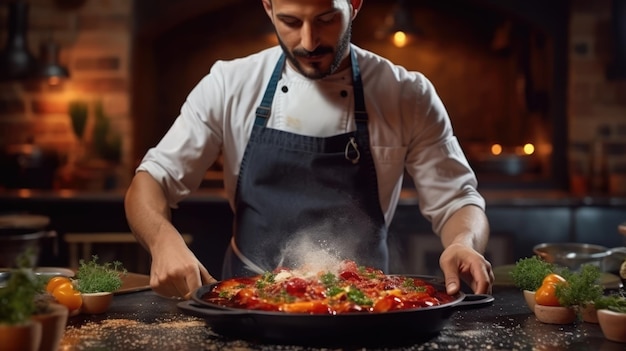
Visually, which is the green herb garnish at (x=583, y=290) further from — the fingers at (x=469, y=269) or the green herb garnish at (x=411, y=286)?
the green herb garnish at (x=411, y=286)

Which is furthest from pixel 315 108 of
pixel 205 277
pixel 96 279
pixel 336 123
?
pixel 96 279

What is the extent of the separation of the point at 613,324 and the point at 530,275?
0.36m

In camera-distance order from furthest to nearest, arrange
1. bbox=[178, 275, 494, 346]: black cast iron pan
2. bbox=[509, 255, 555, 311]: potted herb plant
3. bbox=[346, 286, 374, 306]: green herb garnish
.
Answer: bbox=[509, 255, 555, 311]: potted herb plant < bbox=[346, 286, 374, 306]: green herb garnish < bbox=[178, 275, 494, 346]: black cast iron pan

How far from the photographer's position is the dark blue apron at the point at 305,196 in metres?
2.93

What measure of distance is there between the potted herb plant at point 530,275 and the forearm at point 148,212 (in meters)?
Answer: 0.89

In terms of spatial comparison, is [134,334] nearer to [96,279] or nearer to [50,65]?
[96,279]

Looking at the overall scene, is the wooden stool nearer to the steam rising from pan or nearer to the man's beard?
the steam rising from pan

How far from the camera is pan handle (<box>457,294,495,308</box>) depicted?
2041 mm

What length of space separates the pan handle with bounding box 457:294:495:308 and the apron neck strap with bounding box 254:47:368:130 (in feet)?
3.16

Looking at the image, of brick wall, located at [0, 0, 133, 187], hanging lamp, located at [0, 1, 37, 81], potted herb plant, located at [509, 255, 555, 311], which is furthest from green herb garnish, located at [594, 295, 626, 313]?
hanging lamp, located at [0, 1, 37, 81]

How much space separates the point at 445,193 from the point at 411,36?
275 cm

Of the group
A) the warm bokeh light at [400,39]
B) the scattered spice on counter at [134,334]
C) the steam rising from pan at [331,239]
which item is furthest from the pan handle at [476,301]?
the warm bokeh light at [400,39]

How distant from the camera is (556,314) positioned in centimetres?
222

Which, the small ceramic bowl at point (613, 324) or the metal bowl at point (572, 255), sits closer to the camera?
the small ceramic bowl at point (613, 324)
